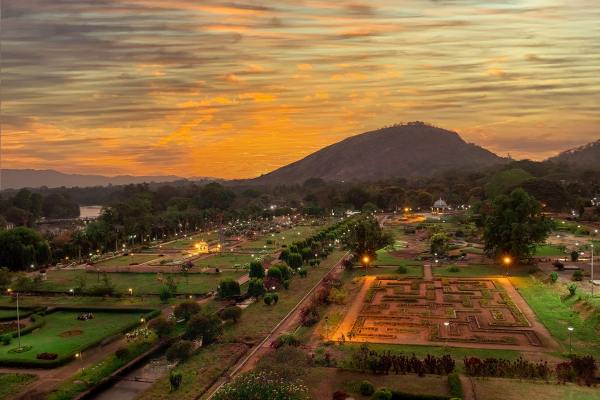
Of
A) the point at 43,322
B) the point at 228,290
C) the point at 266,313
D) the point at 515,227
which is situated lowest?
the point at 43,322

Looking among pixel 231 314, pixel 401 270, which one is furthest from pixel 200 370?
pixel 401 270

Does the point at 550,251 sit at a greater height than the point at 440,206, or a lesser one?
lesser

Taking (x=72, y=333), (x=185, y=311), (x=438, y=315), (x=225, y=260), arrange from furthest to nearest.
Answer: (x=225, y=260) → (x=438, y=315) → (x=185, y=311) → (x=72, y=333)

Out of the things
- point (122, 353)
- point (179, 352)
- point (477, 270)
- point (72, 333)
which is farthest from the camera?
point (477, 270)

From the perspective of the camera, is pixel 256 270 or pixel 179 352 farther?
pixel 256 270

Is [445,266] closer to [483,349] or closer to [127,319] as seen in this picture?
[483,349]

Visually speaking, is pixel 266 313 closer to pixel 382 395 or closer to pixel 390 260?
pixel 382 395

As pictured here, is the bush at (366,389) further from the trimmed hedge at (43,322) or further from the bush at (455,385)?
the trimmed hedge at (43,322)
